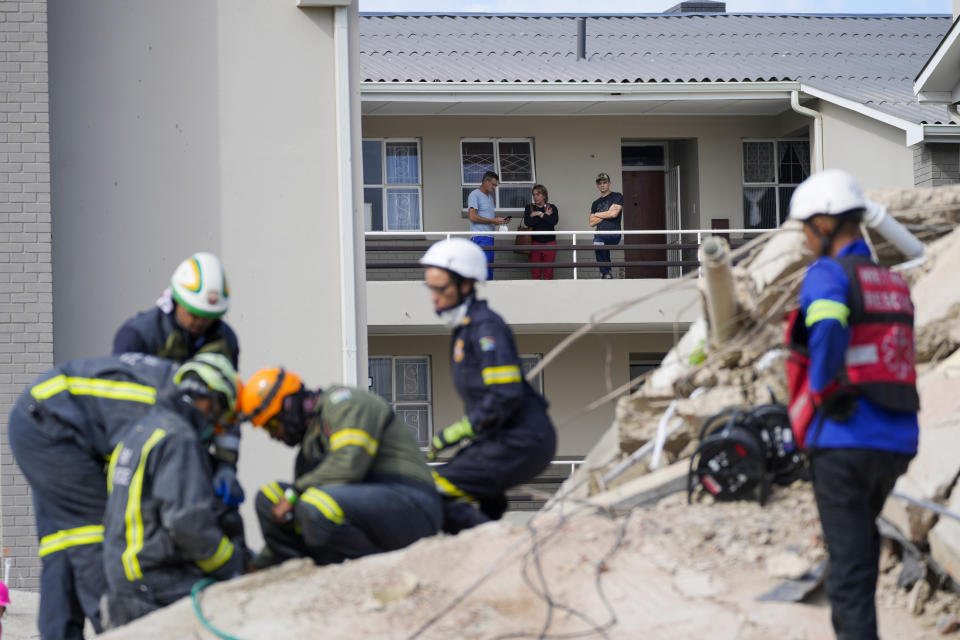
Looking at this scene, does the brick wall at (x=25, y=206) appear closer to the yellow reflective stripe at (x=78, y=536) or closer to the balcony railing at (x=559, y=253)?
the yellow reflective stripe at (x=78, y=536)

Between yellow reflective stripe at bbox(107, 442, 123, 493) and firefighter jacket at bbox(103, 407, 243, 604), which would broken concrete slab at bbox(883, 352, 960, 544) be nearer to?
firefighter jacket at bbox(103, 407, 243, 604)

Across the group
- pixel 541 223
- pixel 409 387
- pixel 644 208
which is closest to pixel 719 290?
pixel 541 223

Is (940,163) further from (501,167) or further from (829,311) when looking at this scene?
(829,311)

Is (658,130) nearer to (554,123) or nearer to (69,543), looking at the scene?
(554,123)

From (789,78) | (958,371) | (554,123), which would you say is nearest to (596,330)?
(554,123)

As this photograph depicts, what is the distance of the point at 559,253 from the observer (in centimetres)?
1741

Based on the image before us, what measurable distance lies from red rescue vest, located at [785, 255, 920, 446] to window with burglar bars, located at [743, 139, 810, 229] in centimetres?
1410

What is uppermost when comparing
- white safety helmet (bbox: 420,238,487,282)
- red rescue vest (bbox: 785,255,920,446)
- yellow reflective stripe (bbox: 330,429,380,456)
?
white safety helmet (bbox: 420,238,487,282)

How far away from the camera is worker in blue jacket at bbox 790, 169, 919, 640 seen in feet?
14.0

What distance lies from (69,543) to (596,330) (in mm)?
11832

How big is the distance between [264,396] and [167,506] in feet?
2.36

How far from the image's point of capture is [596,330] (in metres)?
16.8

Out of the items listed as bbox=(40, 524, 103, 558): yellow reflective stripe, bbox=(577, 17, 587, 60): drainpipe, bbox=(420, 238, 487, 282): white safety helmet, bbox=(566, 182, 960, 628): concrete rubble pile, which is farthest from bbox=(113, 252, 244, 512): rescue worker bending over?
bbox=(577, 17, 587, 60): drainpipe

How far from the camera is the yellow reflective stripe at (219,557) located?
5.15 metres
